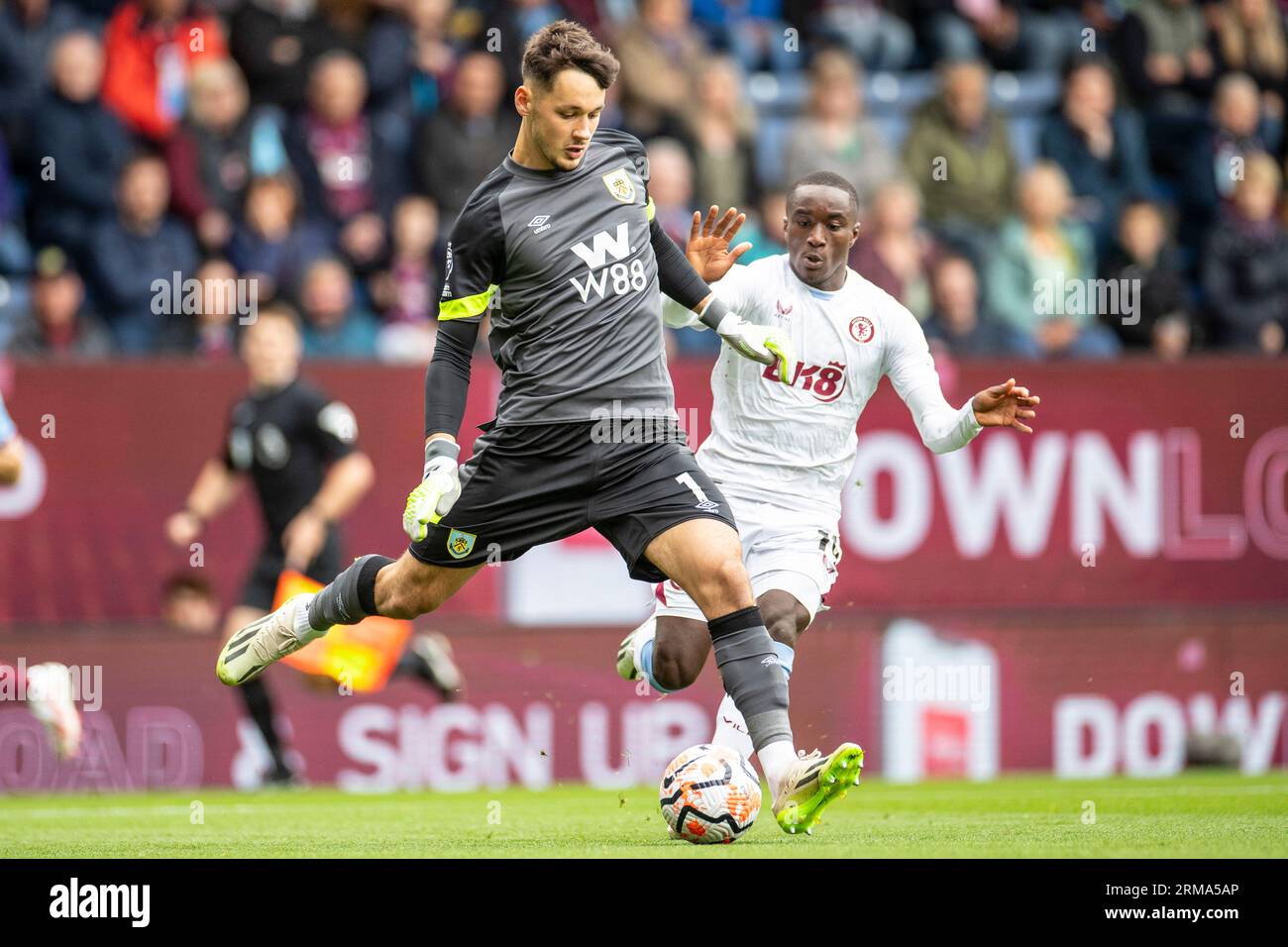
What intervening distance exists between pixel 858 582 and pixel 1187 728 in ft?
7.18

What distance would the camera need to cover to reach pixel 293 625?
26.3ft

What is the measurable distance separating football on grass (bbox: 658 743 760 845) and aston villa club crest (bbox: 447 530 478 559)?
1.12 m

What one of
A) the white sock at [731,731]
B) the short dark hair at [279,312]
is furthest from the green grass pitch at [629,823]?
the short dark hair at [279,312]

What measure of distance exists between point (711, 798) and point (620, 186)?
218 centimetres

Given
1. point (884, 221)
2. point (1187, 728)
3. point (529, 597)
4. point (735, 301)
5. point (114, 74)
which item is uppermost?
point (114, 74)

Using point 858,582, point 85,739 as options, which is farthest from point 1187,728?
point 85,739

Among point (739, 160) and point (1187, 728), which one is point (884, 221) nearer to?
point (739, 160)

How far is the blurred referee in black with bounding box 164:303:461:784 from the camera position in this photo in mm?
12367

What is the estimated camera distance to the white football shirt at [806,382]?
8422 millimetres

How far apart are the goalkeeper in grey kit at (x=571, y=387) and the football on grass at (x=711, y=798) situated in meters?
0.45

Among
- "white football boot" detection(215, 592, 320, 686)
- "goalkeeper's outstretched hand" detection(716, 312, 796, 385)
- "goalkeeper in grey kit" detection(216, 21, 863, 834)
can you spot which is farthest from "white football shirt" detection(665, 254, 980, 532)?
"white football boot" detection(215, 592, 320, 686)

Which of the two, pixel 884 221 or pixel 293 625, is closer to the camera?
pixel 293 625

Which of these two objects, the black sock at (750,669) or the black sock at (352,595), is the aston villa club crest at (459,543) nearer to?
the black sock at (352,595)

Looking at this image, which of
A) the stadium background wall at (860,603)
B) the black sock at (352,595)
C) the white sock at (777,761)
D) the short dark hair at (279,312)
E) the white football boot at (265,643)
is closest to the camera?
the white sock at (777,761)
